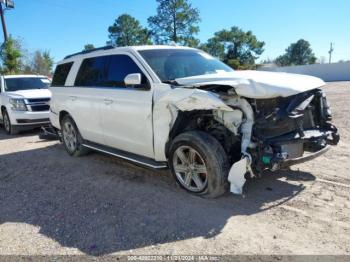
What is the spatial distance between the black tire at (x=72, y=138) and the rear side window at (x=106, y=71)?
879 millimetres

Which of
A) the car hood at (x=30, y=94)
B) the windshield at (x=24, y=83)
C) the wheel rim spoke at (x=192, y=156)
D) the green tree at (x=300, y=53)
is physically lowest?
the wheel rim spoke at (x=192, y=156)

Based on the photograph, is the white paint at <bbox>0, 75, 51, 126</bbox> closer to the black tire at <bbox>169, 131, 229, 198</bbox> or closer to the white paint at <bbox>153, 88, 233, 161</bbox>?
the white paint at <bbox>153, 88, 233, 161</bbox>

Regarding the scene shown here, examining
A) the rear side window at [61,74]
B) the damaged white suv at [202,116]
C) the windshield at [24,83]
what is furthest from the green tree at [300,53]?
the damaged white suv at [202,116]

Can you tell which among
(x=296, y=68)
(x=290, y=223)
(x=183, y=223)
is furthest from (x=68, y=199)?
(x=296, y=68)

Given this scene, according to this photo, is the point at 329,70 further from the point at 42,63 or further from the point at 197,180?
the point at 197,180

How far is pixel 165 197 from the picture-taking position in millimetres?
4539

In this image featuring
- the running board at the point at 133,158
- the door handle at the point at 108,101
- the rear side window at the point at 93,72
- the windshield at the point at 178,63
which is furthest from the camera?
the rear side window at the point at 93,72

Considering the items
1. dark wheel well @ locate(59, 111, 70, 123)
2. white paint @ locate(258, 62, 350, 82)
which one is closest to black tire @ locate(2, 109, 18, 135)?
dark wheel well @ locate(59, 111, 70, 123)

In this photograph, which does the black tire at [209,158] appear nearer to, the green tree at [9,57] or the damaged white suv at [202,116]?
the damaged white suv at [202,116]

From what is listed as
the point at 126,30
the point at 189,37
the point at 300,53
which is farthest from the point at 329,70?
the point at 300,53

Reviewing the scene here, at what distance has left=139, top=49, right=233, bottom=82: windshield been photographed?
4874 millimetres

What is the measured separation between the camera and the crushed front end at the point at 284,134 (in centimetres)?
388

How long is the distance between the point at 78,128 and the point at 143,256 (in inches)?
157

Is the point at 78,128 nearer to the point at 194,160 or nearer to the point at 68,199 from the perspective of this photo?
the point at 68,199
